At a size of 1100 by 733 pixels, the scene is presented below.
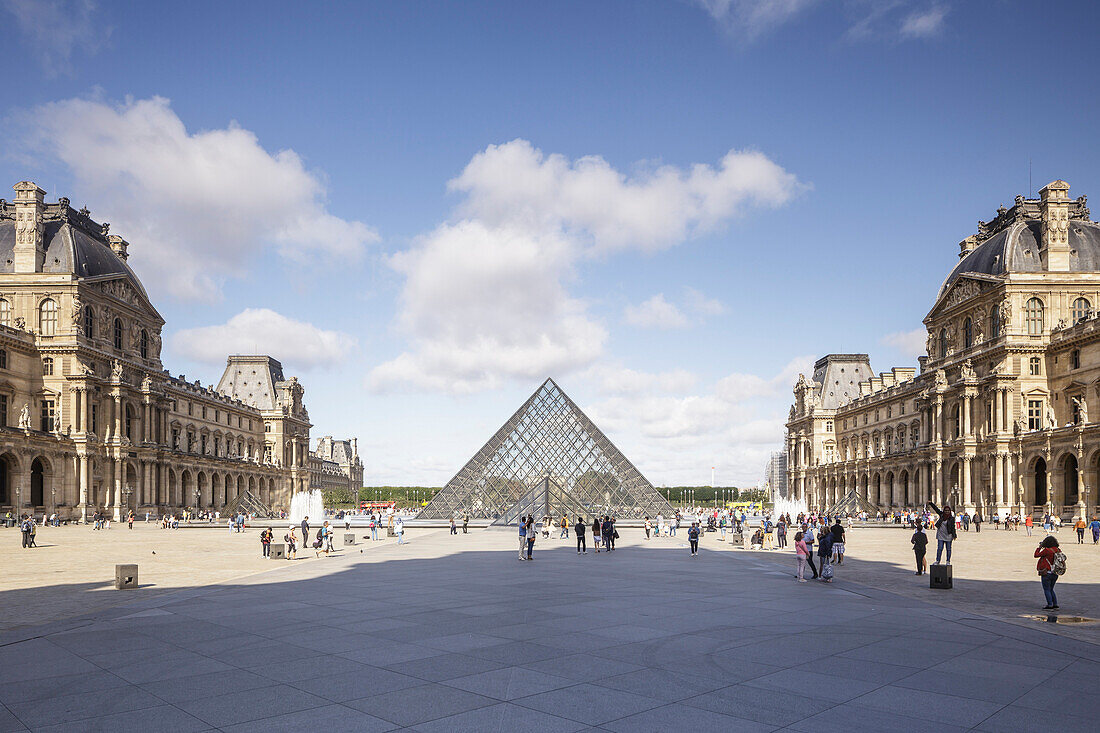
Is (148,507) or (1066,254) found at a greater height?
(1066,254)

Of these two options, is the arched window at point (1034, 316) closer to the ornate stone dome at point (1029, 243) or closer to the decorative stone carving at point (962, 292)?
the ornate stone dome at point (1029, 243)

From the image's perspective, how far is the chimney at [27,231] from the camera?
5044 centimetres

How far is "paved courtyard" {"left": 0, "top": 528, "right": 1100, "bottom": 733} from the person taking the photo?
623 centimetres

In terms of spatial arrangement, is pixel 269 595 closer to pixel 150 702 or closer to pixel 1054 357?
pixel 150 702

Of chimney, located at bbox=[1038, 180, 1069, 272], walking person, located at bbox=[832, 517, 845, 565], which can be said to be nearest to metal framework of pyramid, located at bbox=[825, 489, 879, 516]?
chimney, located at bbox=[1038, 180, 1069, 272]

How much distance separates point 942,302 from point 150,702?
194ft

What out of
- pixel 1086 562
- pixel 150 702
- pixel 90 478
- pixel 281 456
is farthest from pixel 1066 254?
pixel 281 456

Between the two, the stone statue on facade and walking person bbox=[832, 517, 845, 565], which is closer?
walking person bbox=[832, 517, 845, 565]

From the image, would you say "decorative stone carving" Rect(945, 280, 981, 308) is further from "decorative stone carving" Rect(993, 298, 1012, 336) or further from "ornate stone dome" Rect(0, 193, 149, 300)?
"ornate stone dome" Rect(0, 193, 149, 300)

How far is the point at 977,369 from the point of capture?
171 feet

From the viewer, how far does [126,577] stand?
1454 centimetres

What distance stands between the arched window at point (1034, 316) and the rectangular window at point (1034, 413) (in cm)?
409

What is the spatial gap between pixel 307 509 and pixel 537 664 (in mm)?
63988

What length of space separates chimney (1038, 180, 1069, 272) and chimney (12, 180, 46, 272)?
61.2 m
